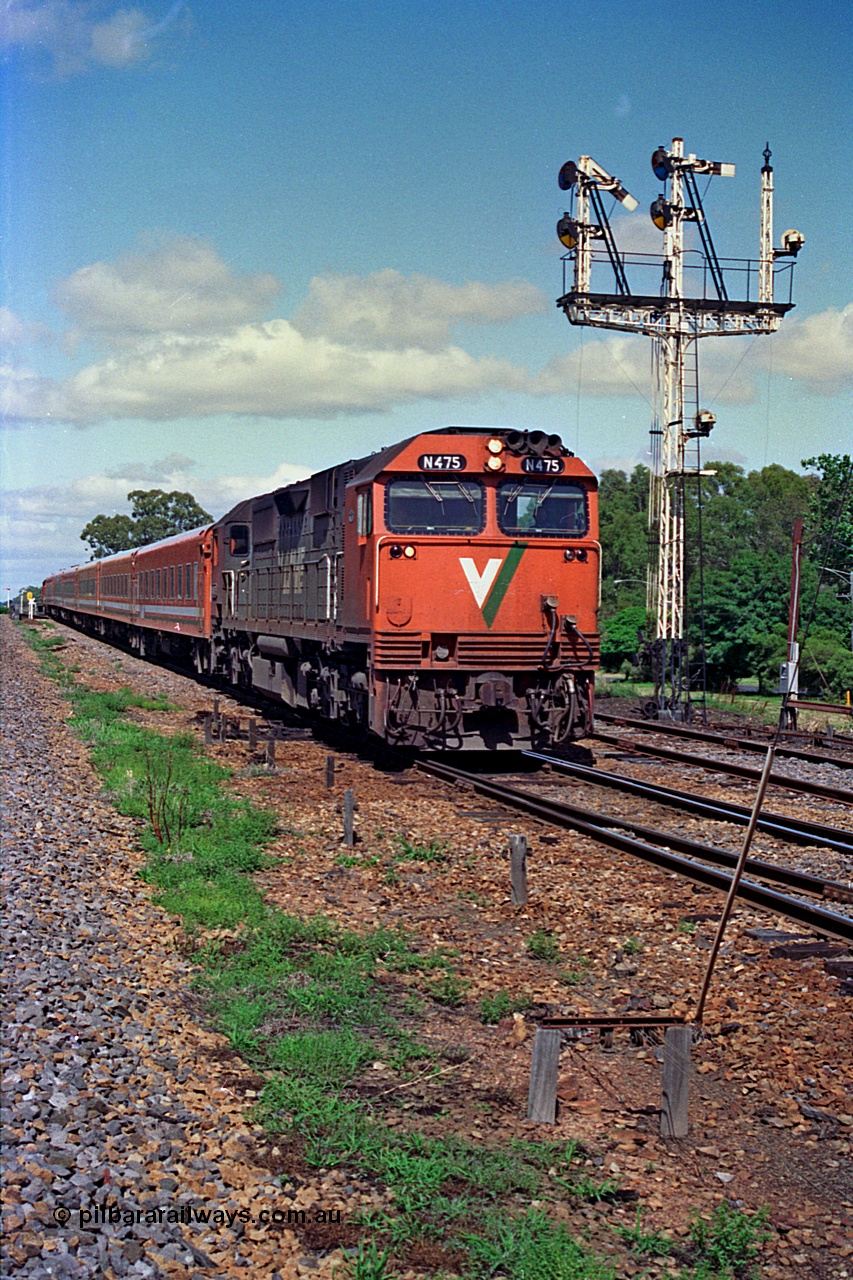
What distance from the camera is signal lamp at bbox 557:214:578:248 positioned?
88.0 ft

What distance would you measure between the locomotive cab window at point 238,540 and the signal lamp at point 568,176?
433 inches

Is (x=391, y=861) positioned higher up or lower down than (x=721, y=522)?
lower down

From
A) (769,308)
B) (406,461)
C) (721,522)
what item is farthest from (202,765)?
(721,522)

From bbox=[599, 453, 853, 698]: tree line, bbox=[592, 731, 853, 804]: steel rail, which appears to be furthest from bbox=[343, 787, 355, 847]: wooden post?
bbox=[599, 453, 853, 698]: tree line

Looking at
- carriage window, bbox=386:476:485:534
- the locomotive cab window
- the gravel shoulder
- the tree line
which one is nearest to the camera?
the gravel shoulder

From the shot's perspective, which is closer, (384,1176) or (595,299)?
(384,1176)

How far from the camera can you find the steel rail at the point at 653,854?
8.28m

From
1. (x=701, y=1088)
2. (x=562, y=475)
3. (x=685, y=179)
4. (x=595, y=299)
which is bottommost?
(x=701, y=1088)

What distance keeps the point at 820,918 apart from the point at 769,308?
21181 mm

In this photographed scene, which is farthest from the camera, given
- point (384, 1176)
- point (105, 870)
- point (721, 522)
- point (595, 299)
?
point (721, 522)

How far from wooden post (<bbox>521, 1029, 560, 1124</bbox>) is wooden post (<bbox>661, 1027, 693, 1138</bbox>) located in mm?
492

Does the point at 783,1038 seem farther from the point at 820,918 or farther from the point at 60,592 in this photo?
the point at 60,592

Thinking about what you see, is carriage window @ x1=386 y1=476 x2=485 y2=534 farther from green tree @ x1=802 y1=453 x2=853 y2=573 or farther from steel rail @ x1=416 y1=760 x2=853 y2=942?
green tree @ x1=802 y1=453 x2=853 y2=573

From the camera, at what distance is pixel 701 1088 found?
232 inches
